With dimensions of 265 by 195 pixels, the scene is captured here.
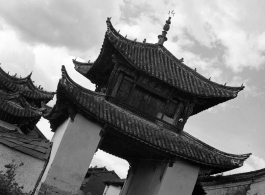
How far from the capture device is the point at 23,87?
2622 centimetres

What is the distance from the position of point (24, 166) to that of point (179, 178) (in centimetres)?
716

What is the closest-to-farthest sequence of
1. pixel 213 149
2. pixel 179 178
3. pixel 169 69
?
pixel 179 178, pixel 213 149, pixel 169 69

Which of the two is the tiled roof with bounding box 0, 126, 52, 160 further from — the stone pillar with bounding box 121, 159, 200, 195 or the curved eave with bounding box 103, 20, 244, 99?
the curved eave with bounding box 103, 20, 244, 99

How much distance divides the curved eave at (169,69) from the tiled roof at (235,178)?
14.3 feet

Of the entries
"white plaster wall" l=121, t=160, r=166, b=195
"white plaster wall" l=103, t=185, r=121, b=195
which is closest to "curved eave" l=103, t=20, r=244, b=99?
"white plaster wall" l=121, t=160, r=166, b=195

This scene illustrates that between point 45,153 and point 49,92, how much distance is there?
15.4 m

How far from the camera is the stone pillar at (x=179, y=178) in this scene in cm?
1317

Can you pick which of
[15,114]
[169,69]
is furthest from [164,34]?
[15,114]

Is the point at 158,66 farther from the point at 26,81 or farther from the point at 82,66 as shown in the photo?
the point at 26,81

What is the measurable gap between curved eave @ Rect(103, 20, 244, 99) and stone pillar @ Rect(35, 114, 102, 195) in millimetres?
3877

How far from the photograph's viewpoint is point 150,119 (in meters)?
14.1

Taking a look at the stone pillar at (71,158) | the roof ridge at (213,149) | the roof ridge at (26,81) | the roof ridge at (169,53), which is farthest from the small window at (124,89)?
the roof ridge at (26,81)

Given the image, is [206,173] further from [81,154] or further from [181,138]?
[81,154]

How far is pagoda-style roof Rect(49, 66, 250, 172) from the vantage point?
11906mm
